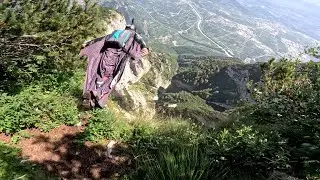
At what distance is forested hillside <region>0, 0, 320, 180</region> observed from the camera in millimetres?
5996

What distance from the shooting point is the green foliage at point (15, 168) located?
6761mm

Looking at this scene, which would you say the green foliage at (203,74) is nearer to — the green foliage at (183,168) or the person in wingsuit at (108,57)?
the person in wingsuit at (108,57)

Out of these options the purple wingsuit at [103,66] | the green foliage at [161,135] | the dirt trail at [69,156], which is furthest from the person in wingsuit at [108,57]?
the dirt trail at [69,156]

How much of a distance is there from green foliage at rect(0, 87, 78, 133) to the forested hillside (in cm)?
3

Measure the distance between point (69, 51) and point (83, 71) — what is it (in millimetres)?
3115

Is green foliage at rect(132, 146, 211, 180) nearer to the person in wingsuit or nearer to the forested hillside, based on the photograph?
the forested hillside

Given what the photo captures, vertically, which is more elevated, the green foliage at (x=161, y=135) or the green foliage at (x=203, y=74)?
the green foliage at (x=161, y=135)

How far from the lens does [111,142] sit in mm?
9227

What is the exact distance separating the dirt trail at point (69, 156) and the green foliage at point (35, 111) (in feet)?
0.78

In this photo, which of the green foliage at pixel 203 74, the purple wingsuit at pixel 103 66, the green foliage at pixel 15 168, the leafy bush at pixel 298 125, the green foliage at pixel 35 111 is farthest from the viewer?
the green foliage at pixel 203 74

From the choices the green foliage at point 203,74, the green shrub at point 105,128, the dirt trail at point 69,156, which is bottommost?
the green foliage at point 203,74

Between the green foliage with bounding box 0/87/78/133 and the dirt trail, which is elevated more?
the green foliage with bounding box 0/87/78/133

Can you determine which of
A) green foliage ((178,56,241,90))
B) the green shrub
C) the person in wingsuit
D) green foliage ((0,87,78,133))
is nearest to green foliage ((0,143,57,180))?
green foliage ((0,87,78,133))

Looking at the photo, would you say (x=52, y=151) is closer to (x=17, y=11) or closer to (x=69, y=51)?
(x=69, y=51)
